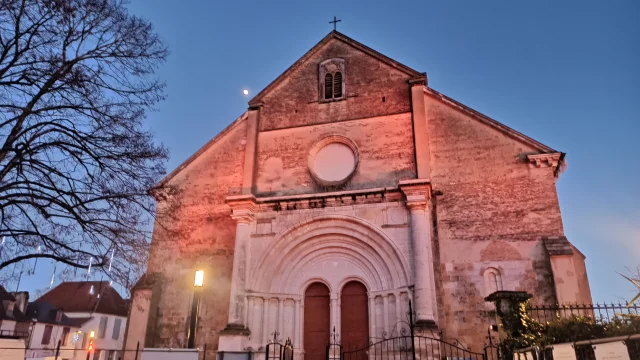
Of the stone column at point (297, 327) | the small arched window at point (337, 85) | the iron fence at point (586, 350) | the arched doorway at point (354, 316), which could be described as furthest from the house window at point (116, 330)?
the iron fence at point (586, 350)

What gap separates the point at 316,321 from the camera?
49.4 ft

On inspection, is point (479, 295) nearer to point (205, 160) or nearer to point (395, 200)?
point (395, 200)

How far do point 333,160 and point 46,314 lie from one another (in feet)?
101

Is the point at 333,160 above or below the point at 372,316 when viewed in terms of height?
above

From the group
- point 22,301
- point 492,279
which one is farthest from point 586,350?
point 22,301

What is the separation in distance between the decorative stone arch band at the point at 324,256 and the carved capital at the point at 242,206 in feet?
4.22

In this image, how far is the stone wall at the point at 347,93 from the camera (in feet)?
A: 55.1

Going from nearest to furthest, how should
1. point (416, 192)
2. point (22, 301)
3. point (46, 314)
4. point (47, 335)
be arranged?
point (416, 192) < point (22, 301) < point (47, 335) < point (46, 314)

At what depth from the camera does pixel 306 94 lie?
17.9 metres

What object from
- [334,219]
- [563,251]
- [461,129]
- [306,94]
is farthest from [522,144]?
[306,94]

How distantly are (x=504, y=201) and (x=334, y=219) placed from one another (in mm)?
5280

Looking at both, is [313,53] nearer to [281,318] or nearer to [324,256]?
[324,256]

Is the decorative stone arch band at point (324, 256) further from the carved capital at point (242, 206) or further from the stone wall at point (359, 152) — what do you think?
the stone wall at point (359, 152)

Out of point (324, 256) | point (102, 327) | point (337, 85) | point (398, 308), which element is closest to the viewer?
point (398, 308)
